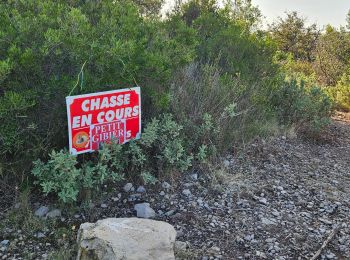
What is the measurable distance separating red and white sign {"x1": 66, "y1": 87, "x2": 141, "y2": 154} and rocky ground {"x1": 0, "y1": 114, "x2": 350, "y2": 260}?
1.63 feet

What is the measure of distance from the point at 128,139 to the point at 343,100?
821 centimetres

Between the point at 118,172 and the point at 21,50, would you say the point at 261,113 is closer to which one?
the point at 118,172

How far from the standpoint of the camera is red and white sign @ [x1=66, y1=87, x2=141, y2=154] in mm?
3082

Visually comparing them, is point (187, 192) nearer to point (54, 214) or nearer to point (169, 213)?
point (169, 213)

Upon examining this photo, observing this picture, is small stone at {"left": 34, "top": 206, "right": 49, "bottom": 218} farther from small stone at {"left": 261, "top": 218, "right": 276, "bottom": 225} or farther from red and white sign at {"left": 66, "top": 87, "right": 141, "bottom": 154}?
small stone at {"left": 261, "top": 218, "right": 276, "bottom": 225}

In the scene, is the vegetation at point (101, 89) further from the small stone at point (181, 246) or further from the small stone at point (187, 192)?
the small stone at point (181, 246)

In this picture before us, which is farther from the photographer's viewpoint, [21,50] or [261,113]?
[261,113]

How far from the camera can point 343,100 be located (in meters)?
10.2

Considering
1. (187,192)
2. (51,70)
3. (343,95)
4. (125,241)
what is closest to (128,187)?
(187,192)

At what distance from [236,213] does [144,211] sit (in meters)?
0.84

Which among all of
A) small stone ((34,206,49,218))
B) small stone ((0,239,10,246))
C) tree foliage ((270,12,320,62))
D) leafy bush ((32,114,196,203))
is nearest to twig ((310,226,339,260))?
leafy bush ((32,114,196,203))

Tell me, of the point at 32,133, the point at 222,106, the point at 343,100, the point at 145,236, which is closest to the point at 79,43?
the point at 32,133

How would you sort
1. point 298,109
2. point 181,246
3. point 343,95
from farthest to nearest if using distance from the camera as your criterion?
point 343,95
point 298,109
point 181,246

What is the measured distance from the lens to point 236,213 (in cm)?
352
